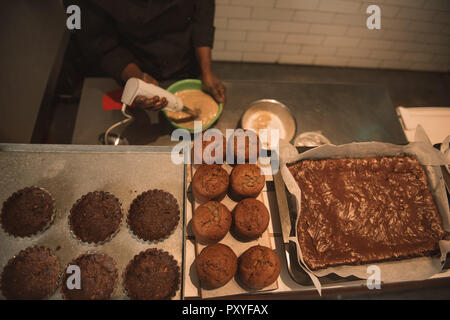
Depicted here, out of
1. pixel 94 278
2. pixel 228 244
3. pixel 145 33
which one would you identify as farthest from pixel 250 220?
pixel 145 33

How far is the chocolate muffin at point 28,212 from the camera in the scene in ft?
4.73

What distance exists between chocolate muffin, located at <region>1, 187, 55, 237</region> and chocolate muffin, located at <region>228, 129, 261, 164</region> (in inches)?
50.8

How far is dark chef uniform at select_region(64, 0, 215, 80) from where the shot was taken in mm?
2068

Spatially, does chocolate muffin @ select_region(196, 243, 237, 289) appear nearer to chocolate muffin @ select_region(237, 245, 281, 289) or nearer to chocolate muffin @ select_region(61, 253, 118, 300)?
chocolate muffin @ select_region(237, 245, 281, 289)

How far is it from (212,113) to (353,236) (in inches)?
61.2

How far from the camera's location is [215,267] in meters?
1.40

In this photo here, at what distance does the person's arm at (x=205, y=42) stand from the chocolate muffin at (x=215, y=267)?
1.36 m

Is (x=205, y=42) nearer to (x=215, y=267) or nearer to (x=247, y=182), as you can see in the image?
(x=247, y=182)

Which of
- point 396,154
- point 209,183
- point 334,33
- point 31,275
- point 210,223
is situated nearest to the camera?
point 31,275

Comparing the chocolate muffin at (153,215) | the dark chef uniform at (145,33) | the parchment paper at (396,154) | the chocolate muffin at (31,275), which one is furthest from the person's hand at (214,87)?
the chocolate muffin at (31,275)

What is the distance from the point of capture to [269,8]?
123 inches

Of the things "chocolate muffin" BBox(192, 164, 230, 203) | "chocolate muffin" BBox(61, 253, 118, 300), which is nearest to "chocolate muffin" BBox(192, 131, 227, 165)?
"chocolate muffin" BBox(192, 164, 230, 203)

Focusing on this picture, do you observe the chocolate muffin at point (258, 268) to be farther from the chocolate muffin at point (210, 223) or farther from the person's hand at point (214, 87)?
the person's hand at point (214, 87)

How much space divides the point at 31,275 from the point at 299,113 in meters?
2.50
